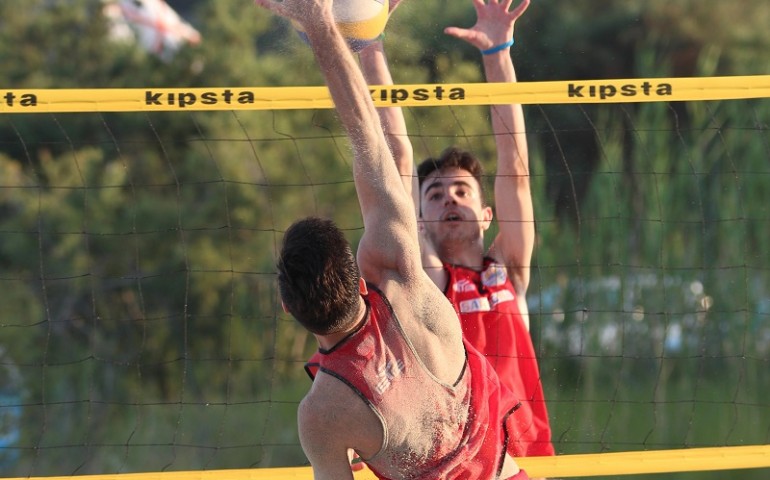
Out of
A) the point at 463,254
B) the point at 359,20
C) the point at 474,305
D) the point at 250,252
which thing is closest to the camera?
the point at 359,20

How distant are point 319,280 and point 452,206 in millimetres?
1919

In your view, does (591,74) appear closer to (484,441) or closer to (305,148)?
(305,148)

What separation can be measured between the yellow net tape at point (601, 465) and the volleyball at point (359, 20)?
1534 mm

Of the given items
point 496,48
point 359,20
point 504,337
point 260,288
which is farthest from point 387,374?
point 260,288

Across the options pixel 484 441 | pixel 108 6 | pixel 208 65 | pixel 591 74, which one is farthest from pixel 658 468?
pixel 591 74

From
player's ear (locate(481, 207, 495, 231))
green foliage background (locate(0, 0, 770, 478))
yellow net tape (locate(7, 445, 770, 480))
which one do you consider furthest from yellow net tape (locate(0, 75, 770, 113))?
green foliage background (locate(0, 0, 770, 478))

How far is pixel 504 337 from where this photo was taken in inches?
184

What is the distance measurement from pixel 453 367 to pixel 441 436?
18 centimetres

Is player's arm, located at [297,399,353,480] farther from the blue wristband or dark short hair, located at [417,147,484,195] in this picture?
the blue wristband

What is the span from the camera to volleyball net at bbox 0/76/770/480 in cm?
888

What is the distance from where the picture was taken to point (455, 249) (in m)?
4.73

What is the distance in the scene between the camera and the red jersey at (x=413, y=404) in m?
2.94

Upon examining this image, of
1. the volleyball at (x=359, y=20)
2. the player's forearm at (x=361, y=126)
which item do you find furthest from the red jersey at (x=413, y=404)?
the volleyball at (x=359, y=20)

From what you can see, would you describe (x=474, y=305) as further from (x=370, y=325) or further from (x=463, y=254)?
(x=370, y=325)
